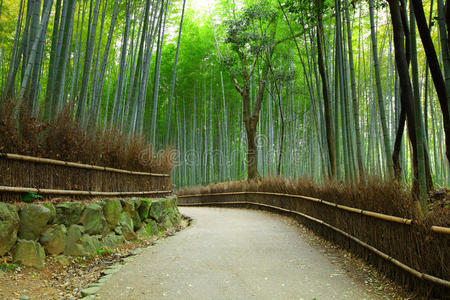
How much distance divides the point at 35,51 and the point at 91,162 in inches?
51.5

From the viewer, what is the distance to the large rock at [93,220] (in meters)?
3.20

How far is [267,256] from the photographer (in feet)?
10.8

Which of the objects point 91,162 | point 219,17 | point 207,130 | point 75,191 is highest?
point 219,17

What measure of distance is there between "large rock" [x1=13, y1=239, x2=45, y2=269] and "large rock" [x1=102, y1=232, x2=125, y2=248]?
90cm

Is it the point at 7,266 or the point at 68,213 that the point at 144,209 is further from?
the point at 7,266

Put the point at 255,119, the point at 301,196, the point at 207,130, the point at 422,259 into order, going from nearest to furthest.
A: the point at 422,259, the point at 301,196, the point at 255,119, the point at 207,130

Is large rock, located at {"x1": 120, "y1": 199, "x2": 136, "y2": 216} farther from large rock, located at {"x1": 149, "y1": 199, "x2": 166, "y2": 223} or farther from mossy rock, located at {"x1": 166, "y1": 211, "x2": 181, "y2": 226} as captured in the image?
mossy rock, located at {"x1": 166, "y1": 211, "x2": 181, "y2": 226}

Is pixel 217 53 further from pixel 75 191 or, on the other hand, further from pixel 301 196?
pixel 75 191

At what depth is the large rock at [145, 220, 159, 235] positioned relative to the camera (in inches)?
183

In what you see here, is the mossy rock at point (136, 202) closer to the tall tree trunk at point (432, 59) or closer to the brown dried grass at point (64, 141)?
the brown dried grass at point (64, 141)

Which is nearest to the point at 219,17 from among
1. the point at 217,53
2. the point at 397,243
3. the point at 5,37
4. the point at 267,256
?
the point at 217,53

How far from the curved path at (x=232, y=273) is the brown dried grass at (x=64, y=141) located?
1.26 meters

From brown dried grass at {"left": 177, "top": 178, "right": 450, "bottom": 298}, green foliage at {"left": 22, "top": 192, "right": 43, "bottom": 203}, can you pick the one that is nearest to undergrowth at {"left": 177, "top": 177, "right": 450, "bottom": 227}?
brown dried grass at {"left": 177, "top": 178, "right": 450, "bottom": 298}

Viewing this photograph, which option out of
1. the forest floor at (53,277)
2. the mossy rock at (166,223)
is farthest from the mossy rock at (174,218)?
the forest floor at (53,277)
